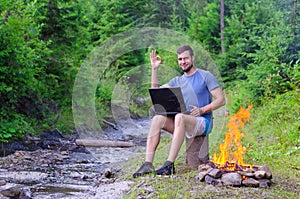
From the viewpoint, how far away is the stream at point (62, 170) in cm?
575

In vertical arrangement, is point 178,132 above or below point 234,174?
above

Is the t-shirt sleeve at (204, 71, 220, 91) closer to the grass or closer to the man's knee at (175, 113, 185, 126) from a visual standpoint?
the man's knee at (175, 113, 185, 126)

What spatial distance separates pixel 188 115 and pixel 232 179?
120 cm

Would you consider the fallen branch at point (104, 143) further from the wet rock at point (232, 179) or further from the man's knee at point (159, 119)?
the wet rock at point (232, 179)

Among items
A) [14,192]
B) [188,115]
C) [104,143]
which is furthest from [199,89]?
[104,143]

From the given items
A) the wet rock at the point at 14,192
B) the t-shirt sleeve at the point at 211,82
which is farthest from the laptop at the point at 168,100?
the wet rock at the point at 14,192

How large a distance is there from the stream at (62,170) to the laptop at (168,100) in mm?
1199

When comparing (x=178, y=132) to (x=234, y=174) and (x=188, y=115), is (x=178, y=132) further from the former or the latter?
(x=234, y=174)

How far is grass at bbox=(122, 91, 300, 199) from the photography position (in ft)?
14.9

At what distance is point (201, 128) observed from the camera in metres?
5.84

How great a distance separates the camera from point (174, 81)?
6195 millimetres

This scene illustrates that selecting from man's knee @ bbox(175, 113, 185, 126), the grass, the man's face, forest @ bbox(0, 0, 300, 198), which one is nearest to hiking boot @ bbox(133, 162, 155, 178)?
the grass

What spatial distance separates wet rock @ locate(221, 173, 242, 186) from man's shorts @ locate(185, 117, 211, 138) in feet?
3.47

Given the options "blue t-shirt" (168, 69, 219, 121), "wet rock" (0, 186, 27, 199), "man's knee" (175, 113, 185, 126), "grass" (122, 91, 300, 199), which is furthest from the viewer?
"blue t-shirt" (168, 69, 219, 121)
